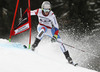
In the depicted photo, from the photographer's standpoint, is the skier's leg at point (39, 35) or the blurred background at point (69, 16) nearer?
the skier's leg at point (39, 35)

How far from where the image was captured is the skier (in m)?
6.17

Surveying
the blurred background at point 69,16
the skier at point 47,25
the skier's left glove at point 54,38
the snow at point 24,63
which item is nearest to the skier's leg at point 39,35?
the skier at point 47,25

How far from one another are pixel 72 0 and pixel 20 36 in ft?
19.3

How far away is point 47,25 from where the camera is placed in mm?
6457

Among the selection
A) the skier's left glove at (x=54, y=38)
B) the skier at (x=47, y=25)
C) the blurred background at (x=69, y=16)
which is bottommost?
the blurred background at (x=69, y=16)

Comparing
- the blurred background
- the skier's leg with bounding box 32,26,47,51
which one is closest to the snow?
the skier's leg with bounding box 32,26,47,51

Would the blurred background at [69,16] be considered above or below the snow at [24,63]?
below

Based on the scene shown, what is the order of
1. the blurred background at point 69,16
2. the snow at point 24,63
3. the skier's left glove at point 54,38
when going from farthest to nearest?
the blurred background at point 69,16, the skier's left glove at point 54,38, the snow at point 24,63

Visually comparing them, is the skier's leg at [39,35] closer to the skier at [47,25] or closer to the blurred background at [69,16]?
the skier at [47,25]

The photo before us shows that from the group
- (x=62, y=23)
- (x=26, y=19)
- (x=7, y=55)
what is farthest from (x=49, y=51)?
(x=62, y=23)

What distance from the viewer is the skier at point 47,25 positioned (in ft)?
20.2

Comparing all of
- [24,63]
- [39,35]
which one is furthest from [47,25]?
[24,63]

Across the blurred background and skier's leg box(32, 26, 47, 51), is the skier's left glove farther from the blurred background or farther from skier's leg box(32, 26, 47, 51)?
the blurred background

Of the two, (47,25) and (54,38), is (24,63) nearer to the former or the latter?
(54,38)
